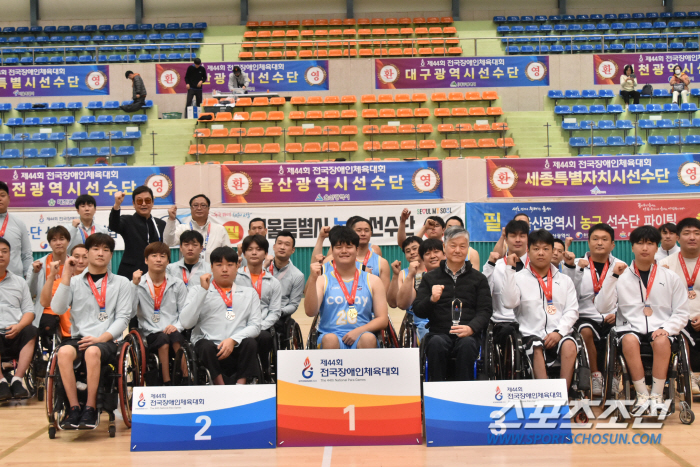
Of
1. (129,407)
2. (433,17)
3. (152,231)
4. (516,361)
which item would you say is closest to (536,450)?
(516,361)

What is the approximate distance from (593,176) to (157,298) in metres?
7.76

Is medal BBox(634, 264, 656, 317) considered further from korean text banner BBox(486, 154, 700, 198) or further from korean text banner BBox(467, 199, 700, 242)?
korean text banner BBox(486, 154, 700, 198)

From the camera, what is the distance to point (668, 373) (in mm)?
4000

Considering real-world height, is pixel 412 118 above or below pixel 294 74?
below

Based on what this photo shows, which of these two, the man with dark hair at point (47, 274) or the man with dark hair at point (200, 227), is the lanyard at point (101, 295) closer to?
the man with dark hair at point (47, 274)

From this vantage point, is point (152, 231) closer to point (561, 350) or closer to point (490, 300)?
point (490, 300)

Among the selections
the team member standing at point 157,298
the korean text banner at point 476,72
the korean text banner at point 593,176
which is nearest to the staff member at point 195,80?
the korean text banner at point 476,72

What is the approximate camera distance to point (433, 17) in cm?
1898

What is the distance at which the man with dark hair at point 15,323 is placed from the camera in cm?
453

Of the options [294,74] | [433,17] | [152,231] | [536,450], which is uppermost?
[433,17]

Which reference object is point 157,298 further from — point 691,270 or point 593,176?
point 593,176

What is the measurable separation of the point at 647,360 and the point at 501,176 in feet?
20.5

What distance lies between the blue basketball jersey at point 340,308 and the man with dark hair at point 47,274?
2.13 m

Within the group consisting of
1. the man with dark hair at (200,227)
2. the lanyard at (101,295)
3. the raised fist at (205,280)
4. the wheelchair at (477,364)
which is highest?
the man with dark hair at (200,227)
